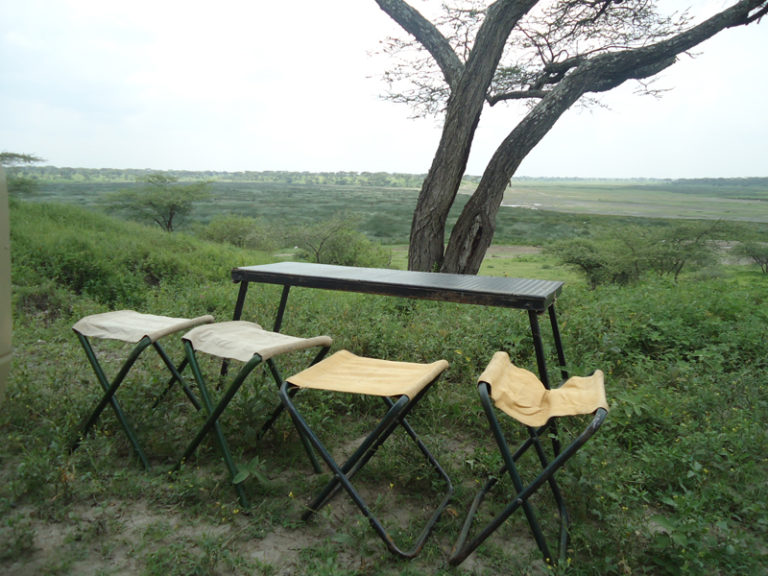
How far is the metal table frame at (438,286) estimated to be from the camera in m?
2.17

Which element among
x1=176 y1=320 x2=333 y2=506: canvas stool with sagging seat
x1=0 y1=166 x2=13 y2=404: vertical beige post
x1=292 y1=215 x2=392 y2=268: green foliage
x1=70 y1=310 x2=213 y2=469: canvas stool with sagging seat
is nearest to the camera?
x1=0 y1=166 x2=13 y2=404: vertical beige post

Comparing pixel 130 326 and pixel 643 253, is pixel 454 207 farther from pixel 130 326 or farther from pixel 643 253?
pixel 130 326

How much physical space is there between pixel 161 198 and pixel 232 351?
24.3 meters

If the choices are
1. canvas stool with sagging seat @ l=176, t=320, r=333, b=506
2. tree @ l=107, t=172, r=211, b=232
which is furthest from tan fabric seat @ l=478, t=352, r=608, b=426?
tree @ l=107, t=172, r=211, b=232

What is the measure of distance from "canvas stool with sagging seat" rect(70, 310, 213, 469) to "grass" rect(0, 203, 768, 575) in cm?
10

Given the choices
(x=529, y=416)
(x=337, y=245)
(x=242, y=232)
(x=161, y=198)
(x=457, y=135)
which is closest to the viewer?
(x=529, y=416)

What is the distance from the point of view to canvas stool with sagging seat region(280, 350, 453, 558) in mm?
1726

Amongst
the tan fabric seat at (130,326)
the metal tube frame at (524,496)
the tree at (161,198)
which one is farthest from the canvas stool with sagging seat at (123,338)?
the tree at (161,198)

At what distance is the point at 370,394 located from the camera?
178 centimetres

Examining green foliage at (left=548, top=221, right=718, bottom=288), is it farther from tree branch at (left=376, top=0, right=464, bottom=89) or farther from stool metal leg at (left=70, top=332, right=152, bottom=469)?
stool metal leg at (left=70, top=332, right=152, bottom=469)

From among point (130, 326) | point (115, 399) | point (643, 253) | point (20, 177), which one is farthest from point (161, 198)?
point (115, 399)

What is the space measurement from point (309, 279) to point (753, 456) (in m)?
2.20

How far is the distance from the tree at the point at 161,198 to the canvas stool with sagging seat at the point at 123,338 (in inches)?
898

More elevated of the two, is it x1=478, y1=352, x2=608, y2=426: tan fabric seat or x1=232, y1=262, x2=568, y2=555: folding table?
x1=232, y1=262, x2=568, y2=555: folding table
